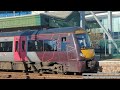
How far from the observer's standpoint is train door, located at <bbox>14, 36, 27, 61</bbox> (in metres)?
19.1

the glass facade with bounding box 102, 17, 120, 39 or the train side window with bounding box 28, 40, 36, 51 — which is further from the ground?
the glass facade with bounding box 102, 17, 120, 39

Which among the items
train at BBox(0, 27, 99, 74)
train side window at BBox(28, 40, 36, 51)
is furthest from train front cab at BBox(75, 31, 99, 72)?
train side window at BBox(28, 40, 36, 51)

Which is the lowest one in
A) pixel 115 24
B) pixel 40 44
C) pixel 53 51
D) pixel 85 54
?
pixel 85 54

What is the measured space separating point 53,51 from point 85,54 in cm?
201

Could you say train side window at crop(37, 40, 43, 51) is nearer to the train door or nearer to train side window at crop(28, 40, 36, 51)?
train side window at crop(28, 40, 36, 51)

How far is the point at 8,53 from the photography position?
66.1 feet

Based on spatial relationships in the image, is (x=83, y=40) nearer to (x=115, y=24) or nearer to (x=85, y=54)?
(x=85, y=54)

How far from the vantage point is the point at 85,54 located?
55.7 ft

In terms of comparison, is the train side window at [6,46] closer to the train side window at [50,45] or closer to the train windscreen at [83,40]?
the train side window at [50,45]

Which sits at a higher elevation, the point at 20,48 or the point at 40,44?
the point at 40,44

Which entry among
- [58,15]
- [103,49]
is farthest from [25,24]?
[103,49]

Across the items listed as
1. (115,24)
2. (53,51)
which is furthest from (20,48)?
(115,24)
